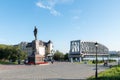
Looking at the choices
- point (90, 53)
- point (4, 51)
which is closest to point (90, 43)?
point (90, 53)

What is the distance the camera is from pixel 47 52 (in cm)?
15600

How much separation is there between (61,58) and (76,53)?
20.8 m

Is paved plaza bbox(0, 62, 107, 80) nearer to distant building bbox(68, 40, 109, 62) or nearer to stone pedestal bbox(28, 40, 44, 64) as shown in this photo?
stone pedestal bbox(28, 40, 44, 64)

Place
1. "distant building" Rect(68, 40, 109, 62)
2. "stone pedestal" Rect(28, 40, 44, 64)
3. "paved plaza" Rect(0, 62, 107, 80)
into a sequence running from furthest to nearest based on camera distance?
1. "distant building" Rect(68, 40, 109, 62)
2. "stone pedestal" Rect(28, 40, 44, 64)
3. "paved plaza" Rect(0, 62, 107, 80)

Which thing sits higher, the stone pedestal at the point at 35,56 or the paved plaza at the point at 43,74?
the stone pedestal at the point at 35,56

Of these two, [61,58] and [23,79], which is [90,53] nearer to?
[61,58]

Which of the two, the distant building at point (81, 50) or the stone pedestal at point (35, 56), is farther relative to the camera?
the distant building at point (81, 50)

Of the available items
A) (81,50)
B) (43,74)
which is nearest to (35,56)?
(43,74)

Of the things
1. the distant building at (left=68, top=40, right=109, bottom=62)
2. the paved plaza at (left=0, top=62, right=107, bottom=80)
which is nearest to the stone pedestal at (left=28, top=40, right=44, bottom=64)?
the paved plaza at (left=0, top=62, right=107, bottom=80)

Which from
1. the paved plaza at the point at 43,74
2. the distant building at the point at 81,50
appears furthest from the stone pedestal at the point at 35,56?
the distant building at the point at 81,50

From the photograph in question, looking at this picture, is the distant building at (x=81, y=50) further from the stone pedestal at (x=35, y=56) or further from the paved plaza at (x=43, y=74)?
the paved plaza at (x=43, y=74)

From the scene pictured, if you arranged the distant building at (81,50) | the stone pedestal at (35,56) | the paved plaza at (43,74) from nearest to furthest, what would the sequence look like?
the paved plaza at (43,74) → the stone pedestal at (35,56) → the distant building at (81,50)

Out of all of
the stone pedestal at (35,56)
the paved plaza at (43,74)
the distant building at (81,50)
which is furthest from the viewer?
the distant building at (81,50)

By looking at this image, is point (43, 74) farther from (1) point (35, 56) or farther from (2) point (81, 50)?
(2) point (81, 50)
